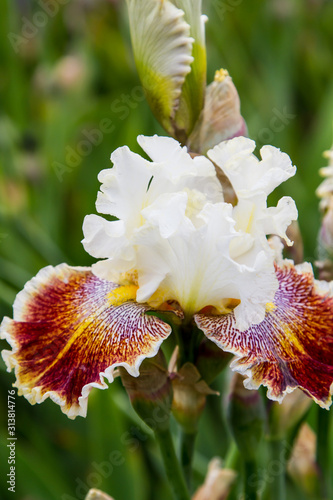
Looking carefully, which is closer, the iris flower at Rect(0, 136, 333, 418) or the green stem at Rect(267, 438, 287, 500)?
the iris flower at Rect(0, 136, 333, 418)

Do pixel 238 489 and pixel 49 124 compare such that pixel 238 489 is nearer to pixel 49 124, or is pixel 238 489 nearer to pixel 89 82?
pixel 49 124

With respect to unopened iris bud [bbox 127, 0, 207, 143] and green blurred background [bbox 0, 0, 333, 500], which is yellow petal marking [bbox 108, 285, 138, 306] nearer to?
unopened iris bud [bbox 127, 0, 207, 143]

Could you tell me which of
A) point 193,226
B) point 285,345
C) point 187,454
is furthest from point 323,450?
point 193,226

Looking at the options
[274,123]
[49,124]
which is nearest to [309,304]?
[274,123]
